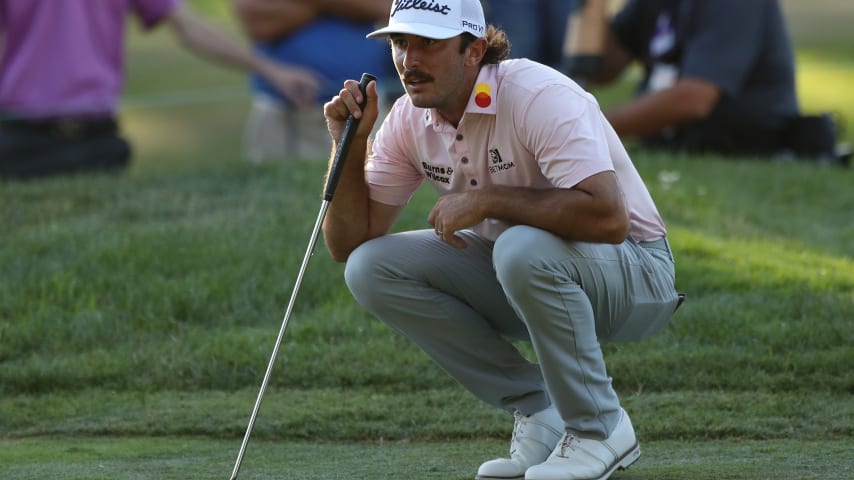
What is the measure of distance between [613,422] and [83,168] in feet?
17.4

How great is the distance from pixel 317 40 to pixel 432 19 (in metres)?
5.14

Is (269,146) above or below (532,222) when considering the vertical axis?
below

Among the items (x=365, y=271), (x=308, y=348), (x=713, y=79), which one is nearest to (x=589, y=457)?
(x=365, y=271)

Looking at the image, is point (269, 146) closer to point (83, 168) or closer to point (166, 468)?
point (83, 168)

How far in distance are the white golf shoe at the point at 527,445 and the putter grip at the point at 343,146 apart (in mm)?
905

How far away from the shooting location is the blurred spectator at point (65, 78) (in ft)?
28.5

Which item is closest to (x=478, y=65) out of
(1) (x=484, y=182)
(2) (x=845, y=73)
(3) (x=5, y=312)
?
(1) (x=484, y=182)

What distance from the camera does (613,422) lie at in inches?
181

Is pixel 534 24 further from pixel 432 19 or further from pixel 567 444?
pixel 567 444

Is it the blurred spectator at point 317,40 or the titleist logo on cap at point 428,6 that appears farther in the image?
the blurred spectator at point 317,40

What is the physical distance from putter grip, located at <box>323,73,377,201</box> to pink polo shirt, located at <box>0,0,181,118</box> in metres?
4.39

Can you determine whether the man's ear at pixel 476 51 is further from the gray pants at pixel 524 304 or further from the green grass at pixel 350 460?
the green grass at pixel 350 460

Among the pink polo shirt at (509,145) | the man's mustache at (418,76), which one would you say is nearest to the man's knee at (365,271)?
the pink polo shirt at (509,145)

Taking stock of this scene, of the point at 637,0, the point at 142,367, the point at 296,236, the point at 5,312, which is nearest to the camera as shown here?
the point at 142,367
